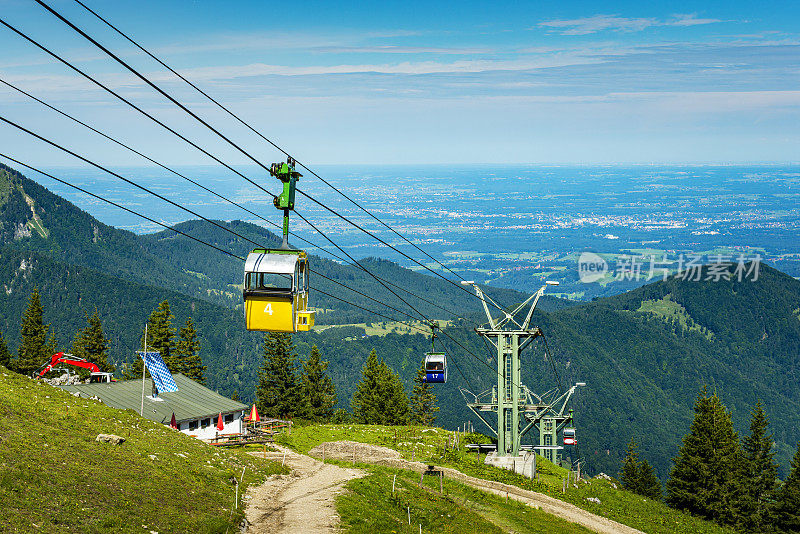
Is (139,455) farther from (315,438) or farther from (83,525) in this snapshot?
(315,438)

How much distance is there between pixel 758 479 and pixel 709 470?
13.2 m

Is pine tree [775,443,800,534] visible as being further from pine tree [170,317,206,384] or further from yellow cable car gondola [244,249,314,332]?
yellow cable car gondola [244,249,314,332]

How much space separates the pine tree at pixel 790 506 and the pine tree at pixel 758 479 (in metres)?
1.41

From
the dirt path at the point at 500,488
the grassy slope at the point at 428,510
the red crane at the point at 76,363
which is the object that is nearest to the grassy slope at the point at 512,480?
the grassy slope at the point at 428,510

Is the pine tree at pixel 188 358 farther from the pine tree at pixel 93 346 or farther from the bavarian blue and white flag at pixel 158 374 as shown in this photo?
the bavarian blue and white flag at pixel 158 374

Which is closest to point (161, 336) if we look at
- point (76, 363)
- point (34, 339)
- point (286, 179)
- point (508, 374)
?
point (34, 339)

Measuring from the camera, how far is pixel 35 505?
26.6m

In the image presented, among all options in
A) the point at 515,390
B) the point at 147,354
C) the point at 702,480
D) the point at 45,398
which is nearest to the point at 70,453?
the point at 45,398

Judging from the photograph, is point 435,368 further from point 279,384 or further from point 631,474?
point 631,474

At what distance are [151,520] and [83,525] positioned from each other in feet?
10.3

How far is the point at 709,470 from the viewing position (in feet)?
269

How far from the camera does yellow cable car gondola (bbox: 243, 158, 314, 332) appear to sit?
27.3 m

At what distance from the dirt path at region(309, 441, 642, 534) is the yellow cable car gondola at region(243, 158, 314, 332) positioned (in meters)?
26.9

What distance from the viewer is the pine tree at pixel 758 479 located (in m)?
81.8
